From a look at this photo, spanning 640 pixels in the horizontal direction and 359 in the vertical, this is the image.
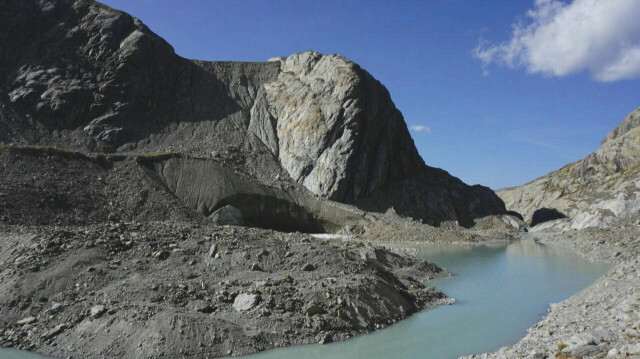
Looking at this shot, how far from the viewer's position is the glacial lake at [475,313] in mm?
12789

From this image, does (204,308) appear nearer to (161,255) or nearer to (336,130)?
(161,255)

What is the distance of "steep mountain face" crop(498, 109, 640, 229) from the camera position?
165 ft

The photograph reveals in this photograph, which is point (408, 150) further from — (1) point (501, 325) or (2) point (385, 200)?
(1) point (501, 325)

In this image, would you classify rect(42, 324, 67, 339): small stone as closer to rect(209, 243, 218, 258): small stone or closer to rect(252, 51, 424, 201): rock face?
rect(209, 243, 218, 258): small stone

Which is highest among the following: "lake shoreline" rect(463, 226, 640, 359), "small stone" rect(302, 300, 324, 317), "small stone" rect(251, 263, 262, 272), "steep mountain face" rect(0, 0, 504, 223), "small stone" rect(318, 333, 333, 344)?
"steep mountain face" rect(0, 0, 504, 223)

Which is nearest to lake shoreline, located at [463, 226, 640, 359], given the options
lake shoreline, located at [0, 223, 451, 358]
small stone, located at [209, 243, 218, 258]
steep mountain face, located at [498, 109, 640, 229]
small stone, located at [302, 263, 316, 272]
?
lake shoreline, located at [0, 223, 451, 358]

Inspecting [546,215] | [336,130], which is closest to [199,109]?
[336,130]

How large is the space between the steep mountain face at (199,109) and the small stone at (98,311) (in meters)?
37.7

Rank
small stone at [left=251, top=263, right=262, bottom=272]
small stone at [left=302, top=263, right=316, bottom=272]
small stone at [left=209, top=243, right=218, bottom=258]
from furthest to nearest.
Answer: small stone at [left=209, top=243, right=218, bottom=258], small stone at [left=302, top=263, right=316, bottom=272], small stone at [left=251, top=263, right=262, bottom=272]

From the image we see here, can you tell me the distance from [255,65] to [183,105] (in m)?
15.7

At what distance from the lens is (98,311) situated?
43.7 feet

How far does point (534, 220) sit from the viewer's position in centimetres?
8081

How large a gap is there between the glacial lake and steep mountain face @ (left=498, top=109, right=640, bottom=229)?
67.3ft

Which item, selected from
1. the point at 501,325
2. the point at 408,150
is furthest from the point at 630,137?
the point at 501,325
